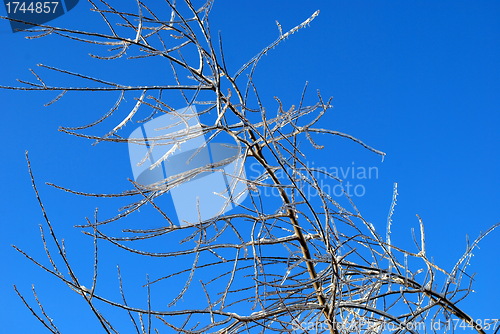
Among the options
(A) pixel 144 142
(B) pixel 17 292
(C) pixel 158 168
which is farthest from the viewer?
(C) pixel 158 168

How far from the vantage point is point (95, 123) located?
224 cm

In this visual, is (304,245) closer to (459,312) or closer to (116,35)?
(459,312)

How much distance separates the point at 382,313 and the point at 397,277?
26 cm

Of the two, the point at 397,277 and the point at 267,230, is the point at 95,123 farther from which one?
the point at 397,277

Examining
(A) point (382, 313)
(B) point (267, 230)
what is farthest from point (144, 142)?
(A) point (382, 313)

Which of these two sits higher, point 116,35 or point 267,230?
point 116,35

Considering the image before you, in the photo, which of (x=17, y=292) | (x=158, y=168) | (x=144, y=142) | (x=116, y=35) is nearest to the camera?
(x=17, y=292)

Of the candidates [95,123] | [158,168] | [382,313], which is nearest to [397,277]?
[382,313]

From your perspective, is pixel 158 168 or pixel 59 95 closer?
pixel 59 95

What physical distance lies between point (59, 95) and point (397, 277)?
158 centimetres

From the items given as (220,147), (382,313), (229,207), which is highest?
(220,147)

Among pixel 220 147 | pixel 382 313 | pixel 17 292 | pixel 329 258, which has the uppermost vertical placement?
pixel 220 147

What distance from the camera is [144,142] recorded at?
7.70 feet

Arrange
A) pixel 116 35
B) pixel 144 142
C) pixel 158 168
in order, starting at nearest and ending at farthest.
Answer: pixel 116 35 < pixel 144 142 < pixel 158 168
